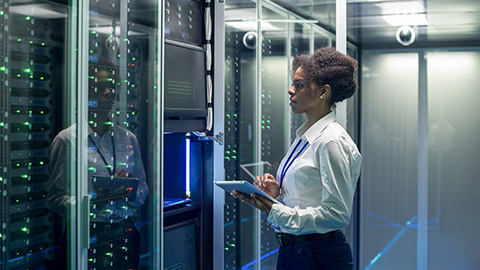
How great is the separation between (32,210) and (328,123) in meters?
1.20

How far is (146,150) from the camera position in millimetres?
2705

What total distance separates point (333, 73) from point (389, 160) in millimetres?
2481

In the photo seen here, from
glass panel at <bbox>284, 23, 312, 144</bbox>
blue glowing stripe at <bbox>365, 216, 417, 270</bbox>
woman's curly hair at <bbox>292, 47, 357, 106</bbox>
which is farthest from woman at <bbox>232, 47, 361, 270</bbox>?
blue glowing stripe at <bbox>365, 216, 417, 270</bbox>

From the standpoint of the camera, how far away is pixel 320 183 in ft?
7.38

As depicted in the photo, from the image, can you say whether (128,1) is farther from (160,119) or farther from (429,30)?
(429,30)

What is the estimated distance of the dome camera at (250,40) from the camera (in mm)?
3611

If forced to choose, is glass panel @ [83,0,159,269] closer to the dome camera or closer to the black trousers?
the black trousers

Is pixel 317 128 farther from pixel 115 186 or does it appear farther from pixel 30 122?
pixel 30 122

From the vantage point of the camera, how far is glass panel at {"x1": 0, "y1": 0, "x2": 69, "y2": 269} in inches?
73.6

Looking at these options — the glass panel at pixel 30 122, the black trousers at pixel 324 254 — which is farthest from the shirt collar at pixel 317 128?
the glass panel at pixel 30 122

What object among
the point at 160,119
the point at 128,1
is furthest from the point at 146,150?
the point at 128,1

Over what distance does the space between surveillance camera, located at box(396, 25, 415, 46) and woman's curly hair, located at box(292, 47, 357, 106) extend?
2.20 metres

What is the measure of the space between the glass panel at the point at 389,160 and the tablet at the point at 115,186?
104 inches

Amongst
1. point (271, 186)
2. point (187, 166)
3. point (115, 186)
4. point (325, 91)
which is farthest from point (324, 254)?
point (187, 166)
